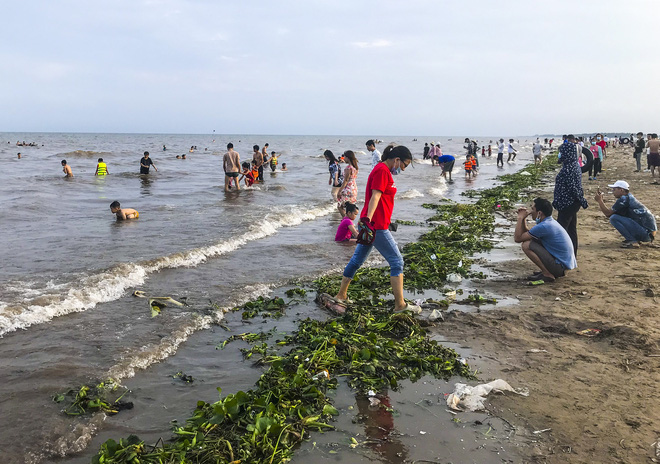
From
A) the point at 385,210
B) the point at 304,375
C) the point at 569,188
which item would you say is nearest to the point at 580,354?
the point at 385,210

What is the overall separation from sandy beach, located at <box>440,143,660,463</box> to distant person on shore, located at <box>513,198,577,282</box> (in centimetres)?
25

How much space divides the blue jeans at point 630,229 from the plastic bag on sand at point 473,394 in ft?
21.4

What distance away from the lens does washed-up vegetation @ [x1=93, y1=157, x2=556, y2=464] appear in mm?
3318

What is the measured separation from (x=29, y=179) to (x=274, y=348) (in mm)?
24547

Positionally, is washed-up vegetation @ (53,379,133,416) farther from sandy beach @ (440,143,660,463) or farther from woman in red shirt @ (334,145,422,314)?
sandy beach @ (440,143,660,463)

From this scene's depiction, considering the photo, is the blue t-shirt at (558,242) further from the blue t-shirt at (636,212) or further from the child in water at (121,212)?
the child in water at (121,212)

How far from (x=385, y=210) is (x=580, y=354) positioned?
2581mm

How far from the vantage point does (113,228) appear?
40.2 ft

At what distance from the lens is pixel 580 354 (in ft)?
15.7

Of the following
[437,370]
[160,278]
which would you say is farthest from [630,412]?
[160,278]

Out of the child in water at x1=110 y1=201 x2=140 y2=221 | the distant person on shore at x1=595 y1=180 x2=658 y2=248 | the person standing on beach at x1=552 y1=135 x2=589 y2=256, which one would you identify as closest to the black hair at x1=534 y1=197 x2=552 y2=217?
the person standing on beach at x1=552 y1=135 x2=589 y2=256

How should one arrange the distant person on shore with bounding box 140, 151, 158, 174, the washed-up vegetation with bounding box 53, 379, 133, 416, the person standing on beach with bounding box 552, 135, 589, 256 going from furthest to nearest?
the distant person on shore with bounding box 140, 151, 158, 174
the person standing on beach with bounding box 552, 135, 589, 256
the washed-up vegetation with bounding box 53, 379, 133, 416

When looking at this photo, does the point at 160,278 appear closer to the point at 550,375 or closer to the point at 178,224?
the point at 178,224

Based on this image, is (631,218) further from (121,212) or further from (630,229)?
(121,212)
